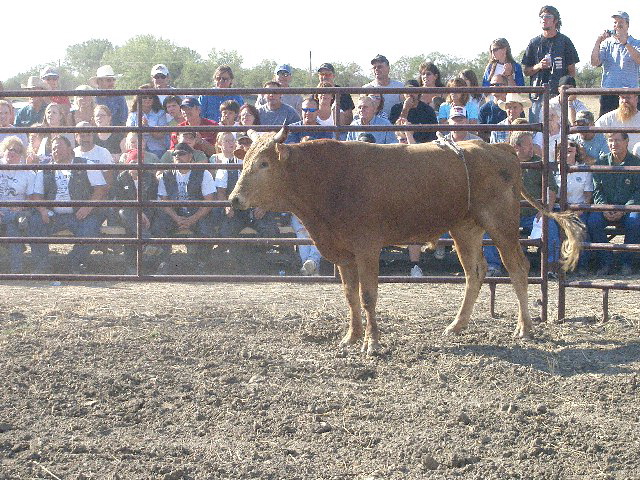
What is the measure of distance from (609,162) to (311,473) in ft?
19.7

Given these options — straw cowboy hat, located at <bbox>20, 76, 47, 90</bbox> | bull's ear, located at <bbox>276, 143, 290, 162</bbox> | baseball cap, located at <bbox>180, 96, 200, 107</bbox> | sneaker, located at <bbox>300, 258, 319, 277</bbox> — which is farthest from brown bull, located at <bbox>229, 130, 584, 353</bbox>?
straw cowboy hat, located at <bbox>20, 76, 47, 90</bbox>

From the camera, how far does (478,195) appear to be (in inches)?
279

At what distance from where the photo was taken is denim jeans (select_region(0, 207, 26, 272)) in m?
10.2

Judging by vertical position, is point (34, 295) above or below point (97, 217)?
below

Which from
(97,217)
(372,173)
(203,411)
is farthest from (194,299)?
(203,411)

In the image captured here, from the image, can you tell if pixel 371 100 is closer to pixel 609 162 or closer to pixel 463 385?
pixel 609 162

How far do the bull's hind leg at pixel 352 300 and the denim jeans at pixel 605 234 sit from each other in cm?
344

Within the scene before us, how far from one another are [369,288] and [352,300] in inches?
11.3

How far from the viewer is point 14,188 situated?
1033cm

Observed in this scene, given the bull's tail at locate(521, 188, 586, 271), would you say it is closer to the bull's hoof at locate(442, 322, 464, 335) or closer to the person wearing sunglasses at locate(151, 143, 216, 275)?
the bull's hoof at locate(442, 322, 464, 335)

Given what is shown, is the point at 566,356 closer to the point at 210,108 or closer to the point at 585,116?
the point at 585,116

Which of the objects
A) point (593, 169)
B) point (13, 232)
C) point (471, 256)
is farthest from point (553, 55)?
point (13, 232)

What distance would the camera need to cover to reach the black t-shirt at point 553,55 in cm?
1057

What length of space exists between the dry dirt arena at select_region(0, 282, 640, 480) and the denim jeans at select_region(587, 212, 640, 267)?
3.84 ft
